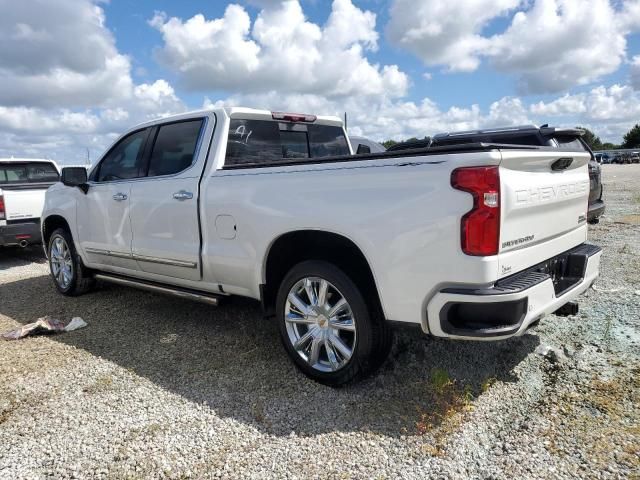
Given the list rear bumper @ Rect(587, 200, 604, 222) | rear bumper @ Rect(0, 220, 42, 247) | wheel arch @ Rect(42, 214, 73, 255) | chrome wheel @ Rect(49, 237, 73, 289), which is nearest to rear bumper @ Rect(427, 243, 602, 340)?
wheel arch @ Rect(42, 214, 73, 255)

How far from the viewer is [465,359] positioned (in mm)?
3846

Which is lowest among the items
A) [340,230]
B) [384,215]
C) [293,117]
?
[340,230]

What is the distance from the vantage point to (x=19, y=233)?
805 centimetres

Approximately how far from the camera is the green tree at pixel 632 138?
106m

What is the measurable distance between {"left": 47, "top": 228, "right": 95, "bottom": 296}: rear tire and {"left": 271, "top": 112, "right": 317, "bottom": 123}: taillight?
2883 mm

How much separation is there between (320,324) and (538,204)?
1.58 meters

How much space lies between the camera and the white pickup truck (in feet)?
8.95

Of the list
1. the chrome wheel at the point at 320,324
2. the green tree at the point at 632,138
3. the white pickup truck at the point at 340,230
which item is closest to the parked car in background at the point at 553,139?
the white pickup truck at the point at 340,230

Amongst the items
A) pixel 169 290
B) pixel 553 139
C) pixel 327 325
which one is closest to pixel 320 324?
pixel 327 325

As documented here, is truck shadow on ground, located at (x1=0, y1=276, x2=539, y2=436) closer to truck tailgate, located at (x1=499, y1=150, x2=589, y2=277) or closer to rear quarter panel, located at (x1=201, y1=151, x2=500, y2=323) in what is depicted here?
rear quarter panel, located at (x1=201, y1=151, x2=500, y2=323)

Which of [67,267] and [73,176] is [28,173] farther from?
[73,176]

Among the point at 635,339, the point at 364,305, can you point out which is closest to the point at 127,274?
the point at 364,305

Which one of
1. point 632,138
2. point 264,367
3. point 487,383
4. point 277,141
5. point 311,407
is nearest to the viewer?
point 311,407

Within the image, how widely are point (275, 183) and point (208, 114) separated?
4.14ft
